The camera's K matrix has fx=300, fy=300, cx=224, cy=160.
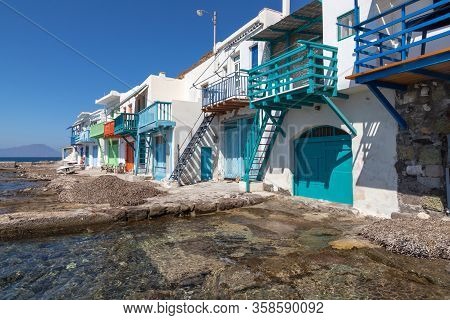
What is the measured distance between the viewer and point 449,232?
5.83 metres

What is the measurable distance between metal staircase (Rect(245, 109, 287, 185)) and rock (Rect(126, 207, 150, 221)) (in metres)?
4.98

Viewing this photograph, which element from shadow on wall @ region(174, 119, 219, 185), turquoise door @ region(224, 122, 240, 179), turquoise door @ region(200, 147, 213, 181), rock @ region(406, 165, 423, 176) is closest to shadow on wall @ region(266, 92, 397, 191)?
rock @ region(406, 165, 423, 176)

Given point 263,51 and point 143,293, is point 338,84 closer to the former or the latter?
point 263,51

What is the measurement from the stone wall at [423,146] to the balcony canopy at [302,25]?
4769 millimetres

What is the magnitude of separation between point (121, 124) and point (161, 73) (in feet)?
16.9

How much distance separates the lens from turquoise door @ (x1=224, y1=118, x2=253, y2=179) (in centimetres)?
1556

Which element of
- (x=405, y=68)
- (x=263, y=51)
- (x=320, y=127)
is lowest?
(x=320, y=127)

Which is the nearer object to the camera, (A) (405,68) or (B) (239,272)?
(B) (239,272)

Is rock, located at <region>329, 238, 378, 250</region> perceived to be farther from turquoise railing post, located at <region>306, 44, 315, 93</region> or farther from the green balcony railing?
the green balcony railing

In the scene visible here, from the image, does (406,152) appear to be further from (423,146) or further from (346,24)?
(346,24)

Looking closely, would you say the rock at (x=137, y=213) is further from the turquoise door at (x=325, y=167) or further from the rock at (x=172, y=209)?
the turquoise door at (x=325, y=167)

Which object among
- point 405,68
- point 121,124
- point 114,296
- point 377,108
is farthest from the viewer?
point 121,124
